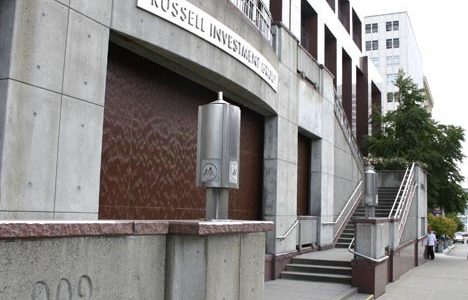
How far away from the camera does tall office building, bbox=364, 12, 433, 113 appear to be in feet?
274

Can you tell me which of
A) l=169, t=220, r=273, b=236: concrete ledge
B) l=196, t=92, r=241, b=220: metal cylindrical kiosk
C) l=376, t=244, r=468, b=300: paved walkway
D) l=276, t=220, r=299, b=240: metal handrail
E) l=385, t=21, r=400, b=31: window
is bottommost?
l=376, t=244, r=468, b=300: paved walkway

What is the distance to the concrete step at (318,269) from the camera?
45.9 ft

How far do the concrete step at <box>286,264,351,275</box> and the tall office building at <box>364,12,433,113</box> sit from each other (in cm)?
7187

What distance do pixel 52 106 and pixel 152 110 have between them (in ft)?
10.5

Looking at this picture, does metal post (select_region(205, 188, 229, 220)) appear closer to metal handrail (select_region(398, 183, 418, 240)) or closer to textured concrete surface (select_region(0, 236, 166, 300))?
textured concrete surface (select_region(0, 236, 166, 300))

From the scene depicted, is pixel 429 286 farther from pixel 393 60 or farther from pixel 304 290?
pixel 393 60

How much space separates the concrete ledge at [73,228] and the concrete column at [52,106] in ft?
8.02

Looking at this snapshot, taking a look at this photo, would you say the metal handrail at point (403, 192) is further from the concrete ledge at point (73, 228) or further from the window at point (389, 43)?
the window at point (389, 43)

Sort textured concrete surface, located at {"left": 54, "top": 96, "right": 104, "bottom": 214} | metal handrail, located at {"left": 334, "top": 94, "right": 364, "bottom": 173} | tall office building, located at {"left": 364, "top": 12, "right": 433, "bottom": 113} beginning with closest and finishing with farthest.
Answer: textured concrete surface, located at {"left": 54, "top": 96, "right": 104, "bottom": 214}, metal handrail, located at {"left": 334, "top": 94, "right": 364, "bottom": 173}, tall office building, located at {"left": 364, "top": 12, "right": 433, "bottom": 113}

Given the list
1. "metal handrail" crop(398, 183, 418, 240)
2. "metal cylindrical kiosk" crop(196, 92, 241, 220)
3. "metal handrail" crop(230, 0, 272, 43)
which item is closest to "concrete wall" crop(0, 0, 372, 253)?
"metal handrail" crop(230, 0, 272, 43)

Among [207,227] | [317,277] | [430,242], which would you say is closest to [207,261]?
[207,227]

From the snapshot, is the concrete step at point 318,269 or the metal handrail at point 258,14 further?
the concrete step at point 318,269

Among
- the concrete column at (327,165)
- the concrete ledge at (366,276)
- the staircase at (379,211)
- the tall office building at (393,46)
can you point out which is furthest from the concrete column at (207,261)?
the tall office building at (393,46)

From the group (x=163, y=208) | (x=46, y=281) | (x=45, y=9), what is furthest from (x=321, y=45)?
(x=46, y=281)
